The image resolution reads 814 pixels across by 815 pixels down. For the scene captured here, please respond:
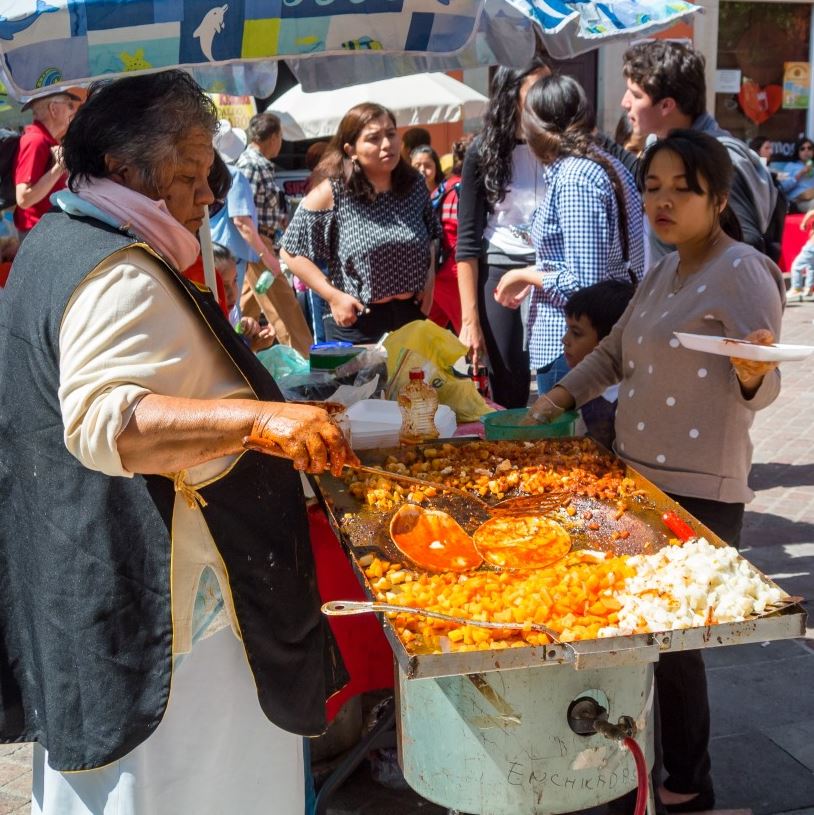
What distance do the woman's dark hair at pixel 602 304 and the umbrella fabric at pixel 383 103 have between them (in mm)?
6442

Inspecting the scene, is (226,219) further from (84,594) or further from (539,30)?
(84,594)

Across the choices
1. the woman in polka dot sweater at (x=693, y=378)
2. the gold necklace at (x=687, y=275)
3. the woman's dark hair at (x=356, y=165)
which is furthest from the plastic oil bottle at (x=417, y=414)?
the woman's dark hair at (x=356, y=165)

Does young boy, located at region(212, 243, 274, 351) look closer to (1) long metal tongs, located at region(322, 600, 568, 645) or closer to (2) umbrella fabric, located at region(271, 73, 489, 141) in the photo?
(1) long metal tongs, located at region(322, 600, 568, 645)

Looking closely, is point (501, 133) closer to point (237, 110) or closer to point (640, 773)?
point (640, 773)

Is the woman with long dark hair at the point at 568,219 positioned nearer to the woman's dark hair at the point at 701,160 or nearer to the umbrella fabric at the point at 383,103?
the woman's dark hair at the point at 701,160

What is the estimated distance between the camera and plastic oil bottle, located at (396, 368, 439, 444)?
119 inches

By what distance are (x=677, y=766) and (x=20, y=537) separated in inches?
72.6

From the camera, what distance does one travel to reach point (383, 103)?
32.0 feet

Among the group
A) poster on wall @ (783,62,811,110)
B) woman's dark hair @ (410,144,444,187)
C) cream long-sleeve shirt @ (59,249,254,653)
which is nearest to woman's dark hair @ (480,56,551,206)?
cream long-sleeve shirt @ (59,249,254,653)

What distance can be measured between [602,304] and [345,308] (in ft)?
5.52

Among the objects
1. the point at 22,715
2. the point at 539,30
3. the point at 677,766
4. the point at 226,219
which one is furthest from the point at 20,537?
the point at 226,219

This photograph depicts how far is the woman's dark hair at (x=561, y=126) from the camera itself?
380 centimetres

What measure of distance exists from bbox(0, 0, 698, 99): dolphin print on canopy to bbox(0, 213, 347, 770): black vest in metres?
0.51

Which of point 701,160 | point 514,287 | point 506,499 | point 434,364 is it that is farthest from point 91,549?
point 514,287
